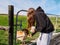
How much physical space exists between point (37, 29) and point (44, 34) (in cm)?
22

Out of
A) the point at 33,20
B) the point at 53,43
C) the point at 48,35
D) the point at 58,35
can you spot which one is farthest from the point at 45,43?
the point at 58,35

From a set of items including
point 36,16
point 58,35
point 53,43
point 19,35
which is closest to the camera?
point 36,16

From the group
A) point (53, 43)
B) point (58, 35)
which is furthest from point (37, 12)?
point (58, 35)

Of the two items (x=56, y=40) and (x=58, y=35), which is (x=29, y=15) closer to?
(x=56, y=40)

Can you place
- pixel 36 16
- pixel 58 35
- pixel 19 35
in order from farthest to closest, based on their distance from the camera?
pixel 58 35 < pixel 19 35 < pixel 36 16

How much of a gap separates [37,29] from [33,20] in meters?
0.24

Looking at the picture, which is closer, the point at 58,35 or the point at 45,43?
the point at 45,43

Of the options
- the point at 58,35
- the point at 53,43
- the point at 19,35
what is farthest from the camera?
the point at 58,35

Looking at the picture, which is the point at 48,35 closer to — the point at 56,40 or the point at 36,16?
the point at 36,16

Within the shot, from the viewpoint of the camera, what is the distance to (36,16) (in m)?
5.20

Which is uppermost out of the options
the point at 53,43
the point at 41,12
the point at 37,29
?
the point at 41,12

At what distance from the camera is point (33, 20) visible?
17.7 ft

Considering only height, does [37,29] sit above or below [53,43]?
above

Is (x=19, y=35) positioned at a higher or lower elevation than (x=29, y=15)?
lower
